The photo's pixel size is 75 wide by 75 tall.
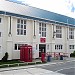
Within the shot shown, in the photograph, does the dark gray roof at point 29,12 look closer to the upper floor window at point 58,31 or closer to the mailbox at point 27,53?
the upper floor window at point 58,31

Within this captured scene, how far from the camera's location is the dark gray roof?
31000 millimetres

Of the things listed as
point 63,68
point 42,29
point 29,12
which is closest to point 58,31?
point 42,29

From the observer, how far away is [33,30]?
34406 millimetres

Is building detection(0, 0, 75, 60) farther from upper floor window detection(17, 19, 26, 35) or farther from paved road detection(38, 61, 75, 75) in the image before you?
paved road detection(38, 61, 75, 75)

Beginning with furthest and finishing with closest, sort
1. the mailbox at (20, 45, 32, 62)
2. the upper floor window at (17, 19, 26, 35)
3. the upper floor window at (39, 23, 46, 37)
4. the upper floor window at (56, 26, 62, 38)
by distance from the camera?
the upper floor window at (56, 26, 62, 38) < the upper floor window at (39, 23, 46, 37) < the upper floor window at (17, 19, 26, 35) < the mailbox at (20, 45, 32, 62)

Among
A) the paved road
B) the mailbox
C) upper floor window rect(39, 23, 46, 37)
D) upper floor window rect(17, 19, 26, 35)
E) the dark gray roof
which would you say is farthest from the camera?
A: upper floor window rect(39, 23, 46, 37)

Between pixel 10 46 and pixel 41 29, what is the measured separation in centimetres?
745

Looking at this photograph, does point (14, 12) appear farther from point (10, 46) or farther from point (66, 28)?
point (66, 28)

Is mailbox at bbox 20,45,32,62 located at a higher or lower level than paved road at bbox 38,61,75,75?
higher

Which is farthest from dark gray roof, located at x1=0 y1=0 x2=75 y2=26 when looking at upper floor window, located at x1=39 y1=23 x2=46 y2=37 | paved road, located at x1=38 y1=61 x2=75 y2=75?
paved road, located at x1=38 y1=61 x2=75 y2=75

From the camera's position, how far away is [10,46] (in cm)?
3089

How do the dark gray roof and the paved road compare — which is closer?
the paved road

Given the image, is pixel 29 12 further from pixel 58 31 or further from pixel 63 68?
pixel 63 68

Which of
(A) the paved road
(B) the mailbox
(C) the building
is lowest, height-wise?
(A) the paved road
